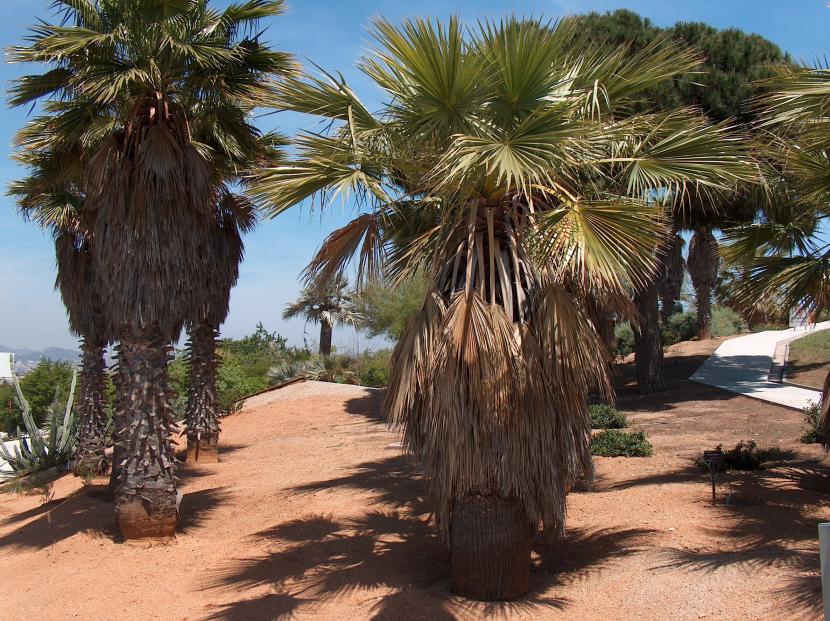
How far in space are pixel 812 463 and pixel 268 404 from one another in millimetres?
14536

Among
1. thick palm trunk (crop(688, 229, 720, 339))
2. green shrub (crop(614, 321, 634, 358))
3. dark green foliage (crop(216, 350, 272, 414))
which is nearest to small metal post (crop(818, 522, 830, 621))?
dark green foliage (crop(216, 350, 272, 414))

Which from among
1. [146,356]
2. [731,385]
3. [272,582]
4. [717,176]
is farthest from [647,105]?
[272,582]

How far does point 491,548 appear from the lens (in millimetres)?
6508

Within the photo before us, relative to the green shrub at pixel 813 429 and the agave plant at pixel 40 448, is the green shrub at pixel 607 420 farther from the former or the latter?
the agave plant at pixel 40 448

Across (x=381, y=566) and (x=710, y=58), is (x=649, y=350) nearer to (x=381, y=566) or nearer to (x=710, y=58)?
(x=710, y=58)

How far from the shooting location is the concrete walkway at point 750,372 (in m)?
16.4

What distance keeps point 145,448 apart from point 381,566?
Result: 339 cm

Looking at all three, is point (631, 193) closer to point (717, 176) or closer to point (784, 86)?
point (717, 176)

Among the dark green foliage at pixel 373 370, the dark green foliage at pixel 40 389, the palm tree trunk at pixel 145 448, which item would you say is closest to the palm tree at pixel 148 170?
the palm tree trunk at pixel 145 448

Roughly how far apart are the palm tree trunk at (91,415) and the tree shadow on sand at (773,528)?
1004cm

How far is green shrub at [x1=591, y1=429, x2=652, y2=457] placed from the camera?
1121cm

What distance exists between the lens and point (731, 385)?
61.4 feet

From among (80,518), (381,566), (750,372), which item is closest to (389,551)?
(381,566)

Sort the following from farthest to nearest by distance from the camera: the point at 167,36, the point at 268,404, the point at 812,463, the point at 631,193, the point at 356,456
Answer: the point at 268,404 < the point at 356,456 < the point at 812,463 < the point at 167,36 < the point at 631,193
